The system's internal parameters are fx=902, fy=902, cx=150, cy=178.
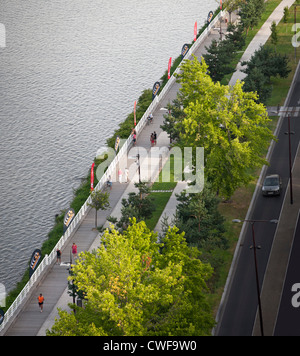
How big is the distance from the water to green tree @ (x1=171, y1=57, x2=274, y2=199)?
19613 mm

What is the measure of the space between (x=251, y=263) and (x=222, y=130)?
12.9m

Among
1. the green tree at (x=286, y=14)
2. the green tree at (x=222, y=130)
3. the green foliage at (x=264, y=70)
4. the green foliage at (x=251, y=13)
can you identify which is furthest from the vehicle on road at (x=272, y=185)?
the green tree at (x=286, y=14)

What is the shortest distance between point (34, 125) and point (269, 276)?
2215 inches

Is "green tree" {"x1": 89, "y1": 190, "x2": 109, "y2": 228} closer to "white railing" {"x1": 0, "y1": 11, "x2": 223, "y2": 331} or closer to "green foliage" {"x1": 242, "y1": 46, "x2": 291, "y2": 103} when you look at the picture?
"white railing" {"x1": 0, "y1": 11, "x2": 223, "y2": 331}

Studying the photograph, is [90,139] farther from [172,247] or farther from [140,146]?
[172,247]

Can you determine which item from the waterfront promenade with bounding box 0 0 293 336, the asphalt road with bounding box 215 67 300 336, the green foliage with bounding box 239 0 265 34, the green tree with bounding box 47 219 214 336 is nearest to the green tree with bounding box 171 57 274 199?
the asphalt road with bounding box 215 67 300 336

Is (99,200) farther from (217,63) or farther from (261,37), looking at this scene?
(261,37)

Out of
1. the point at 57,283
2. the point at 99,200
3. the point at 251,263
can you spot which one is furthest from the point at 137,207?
the point at 251,263

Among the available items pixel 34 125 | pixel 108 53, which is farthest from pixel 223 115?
pixel 108 53

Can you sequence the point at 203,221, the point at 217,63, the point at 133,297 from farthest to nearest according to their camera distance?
the point at 217,63, the point at 203,221, the point at 133,297

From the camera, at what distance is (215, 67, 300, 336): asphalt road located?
6353cm

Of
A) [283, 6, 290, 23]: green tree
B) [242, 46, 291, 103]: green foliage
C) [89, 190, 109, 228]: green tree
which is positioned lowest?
[89, 190, 109, 228]: green tree

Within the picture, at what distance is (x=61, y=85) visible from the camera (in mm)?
131125

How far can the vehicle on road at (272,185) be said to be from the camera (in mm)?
80938
